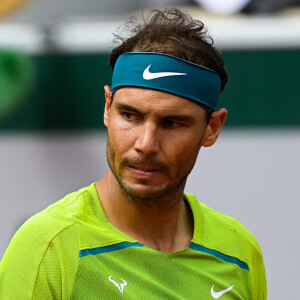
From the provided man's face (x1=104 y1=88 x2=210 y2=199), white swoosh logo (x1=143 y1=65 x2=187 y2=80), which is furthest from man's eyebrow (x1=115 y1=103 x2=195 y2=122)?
white swoosh logo (x1=143 y1=65 x2=187 y2=80)

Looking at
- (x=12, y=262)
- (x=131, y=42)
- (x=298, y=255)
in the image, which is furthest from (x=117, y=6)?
(x=12, y=262)

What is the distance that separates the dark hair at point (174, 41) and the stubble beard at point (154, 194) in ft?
1.11

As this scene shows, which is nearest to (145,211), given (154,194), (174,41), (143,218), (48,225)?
(143,218)

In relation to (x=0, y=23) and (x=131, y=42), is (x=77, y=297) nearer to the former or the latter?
(x=131, y=42)

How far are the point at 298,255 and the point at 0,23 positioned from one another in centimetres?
293

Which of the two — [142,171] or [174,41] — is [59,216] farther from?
[174,41]

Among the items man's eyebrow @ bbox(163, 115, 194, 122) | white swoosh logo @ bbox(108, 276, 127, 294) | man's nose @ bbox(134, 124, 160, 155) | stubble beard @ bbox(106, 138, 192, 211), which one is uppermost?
man's eyebrow @ bbox(163, 115, 194, 122)

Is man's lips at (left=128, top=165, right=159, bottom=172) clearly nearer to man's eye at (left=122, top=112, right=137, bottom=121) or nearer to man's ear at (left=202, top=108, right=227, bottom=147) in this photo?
man's eye at (left=122, top=112, right=137, bottom=121)

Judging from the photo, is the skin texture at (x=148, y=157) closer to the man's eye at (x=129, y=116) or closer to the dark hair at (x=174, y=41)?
the man's eye at (x=129, y=116)

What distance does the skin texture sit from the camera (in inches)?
86.7

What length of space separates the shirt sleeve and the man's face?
0.25 m

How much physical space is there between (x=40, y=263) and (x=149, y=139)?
18.2 inches

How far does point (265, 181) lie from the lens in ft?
17.7

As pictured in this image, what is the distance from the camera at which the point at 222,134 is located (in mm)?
5352
